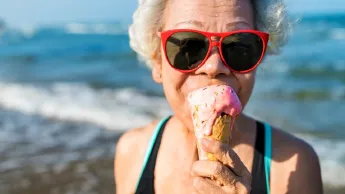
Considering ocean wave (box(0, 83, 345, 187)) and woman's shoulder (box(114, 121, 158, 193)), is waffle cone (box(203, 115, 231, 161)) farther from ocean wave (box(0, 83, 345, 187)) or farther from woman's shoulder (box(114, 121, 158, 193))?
ocean wave (box(0, 83, 345, 187))

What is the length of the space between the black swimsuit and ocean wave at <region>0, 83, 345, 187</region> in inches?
142

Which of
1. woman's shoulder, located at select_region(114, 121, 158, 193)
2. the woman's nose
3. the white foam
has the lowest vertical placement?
the white foam

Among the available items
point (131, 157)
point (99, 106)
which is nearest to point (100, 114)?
point (99, 106)

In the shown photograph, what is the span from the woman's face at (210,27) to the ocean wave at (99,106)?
13.7 feet

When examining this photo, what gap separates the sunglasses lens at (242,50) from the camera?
1.98 metres

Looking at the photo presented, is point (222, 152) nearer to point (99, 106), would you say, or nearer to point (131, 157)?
point (131, 157)

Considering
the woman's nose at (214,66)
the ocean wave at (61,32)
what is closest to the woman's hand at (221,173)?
the woman's nose at (214,66)

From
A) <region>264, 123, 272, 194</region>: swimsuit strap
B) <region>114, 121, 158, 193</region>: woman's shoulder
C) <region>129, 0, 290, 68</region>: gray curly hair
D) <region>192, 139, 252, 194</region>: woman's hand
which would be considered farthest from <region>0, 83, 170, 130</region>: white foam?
<region>192, 139, 252, 194</region>: woman's hand

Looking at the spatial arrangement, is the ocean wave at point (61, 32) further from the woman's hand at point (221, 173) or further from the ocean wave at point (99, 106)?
the woman's hand at point (221, 173)

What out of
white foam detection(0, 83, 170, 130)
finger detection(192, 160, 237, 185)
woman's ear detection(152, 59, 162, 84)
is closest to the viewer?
finger detection(192, 160, 237, 185)

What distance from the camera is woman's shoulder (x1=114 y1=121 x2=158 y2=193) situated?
2.76 meters

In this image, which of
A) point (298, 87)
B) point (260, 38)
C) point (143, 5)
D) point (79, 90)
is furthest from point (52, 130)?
point (298, 87)

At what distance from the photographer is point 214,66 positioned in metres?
1.96

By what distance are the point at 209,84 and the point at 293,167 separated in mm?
787
